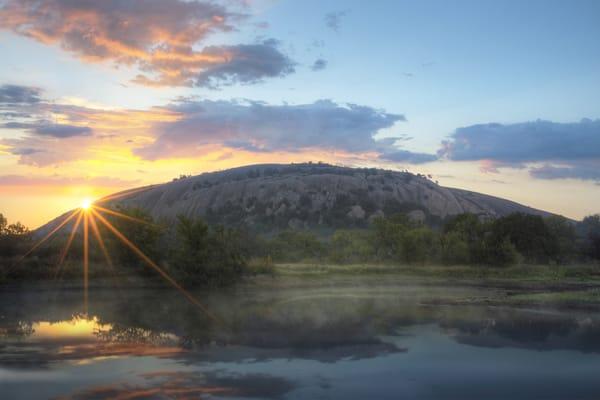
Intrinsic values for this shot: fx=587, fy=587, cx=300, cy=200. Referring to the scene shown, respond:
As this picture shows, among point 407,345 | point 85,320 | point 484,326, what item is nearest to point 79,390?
point 407,345

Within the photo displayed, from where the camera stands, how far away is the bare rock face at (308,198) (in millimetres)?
139000

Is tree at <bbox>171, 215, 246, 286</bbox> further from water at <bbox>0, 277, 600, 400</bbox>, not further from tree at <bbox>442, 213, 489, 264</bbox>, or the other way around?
tree at <bbox>442, 213, 489, 264</bbox>

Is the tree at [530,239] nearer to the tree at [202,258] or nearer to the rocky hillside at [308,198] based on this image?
the tree at [202,258]

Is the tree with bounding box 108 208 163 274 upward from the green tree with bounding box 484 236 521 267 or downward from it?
upward

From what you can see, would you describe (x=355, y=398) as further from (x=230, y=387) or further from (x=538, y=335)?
(x=538, y=335)

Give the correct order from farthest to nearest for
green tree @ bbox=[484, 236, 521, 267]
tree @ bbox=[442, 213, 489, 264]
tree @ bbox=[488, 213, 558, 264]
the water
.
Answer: tree @ bbox=[488, 213, 558, 264]
tree @ bbox=[442, 213, 489, 264]
green tree @ bbox=[484, 236, 521, 267]
the water

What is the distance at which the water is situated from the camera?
51.5ft

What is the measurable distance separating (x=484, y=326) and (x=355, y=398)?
13.9 meters

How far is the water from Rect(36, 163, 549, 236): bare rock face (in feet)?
330

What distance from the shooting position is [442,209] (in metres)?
151

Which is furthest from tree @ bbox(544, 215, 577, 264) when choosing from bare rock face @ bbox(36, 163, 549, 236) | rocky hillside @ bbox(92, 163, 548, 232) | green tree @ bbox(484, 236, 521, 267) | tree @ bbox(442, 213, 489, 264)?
rocky hillside @ bbox(92, 163, 548, 232)

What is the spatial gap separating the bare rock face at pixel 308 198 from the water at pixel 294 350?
10067 centimetres

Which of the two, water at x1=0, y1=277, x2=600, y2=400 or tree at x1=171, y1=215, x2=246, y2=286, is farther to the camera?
tree at x1=171, y1=215, x2=246, y2=286

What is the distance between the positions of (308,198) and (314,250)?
215 ft
